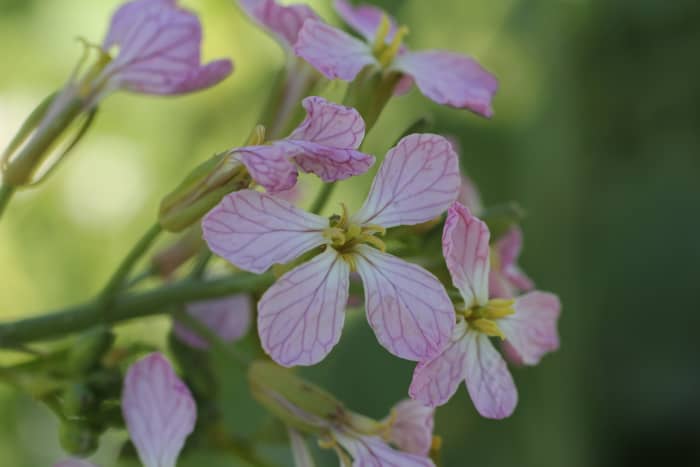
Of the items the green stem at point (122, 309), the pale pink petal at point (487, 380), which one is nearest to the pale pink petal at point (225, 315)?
the green stem at point (122, 309)

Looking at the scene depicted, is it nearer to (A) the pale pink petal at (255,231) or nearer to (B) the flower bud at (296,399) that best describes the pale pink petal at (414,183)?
(A) the pale pink petal at (255,231)

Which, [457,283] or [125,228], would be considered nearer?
[457,283]

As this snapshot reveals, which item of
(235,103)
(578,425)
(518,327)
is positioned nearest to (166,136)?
(235,103)

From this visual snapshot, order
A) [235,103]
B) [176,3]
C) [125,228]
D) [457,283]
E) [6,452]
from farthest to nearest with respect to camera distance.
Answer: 1. [235,103]
2. [125,228]
3. [6,452]
4. [176,3]
5. [457,283]

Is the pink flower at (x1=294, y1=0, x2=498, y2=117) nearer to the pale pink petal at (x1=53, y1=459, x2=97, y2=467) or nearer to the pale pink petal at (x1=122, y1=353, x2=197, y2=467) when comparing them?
the pale pink petal at (x1=122, y1=353, x2=197, y2=467)

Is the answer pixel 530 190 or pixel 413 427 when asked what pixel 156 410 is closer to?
pixel 413 427

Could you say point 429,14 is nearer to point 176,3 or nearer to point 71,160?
point 71,160
